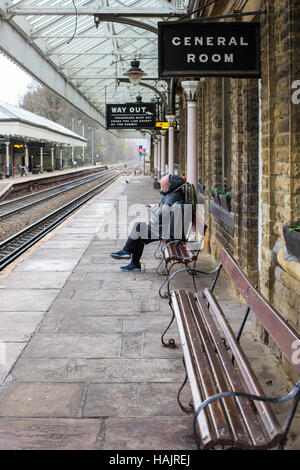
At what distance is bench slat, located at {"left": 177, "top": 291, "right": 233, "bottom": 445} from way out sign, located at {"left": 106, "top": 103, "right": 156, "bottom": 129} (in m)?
14.2

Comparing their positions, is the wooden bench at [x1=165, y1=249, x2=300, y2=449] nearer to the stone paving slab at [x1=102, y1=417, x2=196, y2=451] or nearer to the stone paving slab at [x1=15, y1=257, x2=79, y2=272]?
the stone paving slab at [x1=102, y1=417, x2=196, y2=451]

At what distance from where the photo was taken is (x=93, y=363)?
406 cm

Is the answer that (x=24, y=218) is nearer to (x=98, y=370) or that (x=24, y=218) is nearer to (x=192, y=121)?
(x=192, y=121)

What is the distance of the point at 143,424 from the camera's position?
3.07 meters

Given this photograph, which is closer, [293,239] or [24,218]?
[293,239]

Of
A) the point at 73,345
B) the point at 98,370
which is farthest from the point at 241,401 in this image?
the point at 73,345

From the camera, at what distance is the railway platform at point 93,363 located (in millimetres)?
2980

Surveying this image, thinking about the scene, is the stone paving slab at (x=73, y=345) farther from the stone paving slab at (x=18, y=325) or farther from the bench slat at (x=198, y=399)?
the bench slat at (x=198, y=399)

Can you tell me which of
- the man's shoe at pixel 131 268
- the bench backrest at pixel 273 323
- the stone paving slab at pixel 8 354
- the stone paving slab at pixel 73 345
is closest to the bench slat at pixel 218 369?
the bench backrest at pixel 273 323

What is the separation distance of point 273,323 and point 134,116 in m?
Result: 16.0

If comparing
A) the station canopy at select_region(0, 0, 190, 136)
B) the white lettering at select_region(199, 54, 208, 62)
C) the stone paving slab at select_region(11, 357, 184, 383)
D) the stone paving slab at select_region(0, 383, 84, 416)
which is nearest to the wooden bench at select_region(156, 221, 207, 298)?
the stone paving slab at select_region(11, 357, 184, 383)

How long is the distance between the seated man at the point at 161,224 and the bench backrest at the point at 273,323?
119 inches
